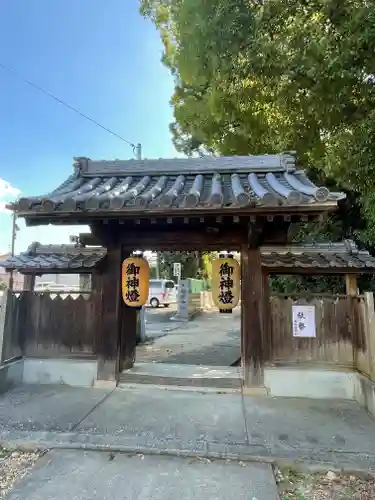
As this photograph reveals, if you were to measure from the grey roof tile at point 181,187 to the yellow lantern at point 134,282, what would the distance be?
126 cm

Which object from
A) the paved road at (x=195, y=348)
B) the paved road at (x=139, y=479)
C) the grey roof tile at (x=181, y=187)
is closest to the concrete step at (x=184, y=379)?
the paved road at (x=195, y=348)

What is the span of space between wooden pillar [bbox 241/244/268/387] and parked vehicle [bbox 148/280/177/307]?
809 inches

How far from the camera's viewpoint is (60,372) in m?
6.09

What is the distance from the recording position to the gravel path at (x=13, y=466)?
316 cm

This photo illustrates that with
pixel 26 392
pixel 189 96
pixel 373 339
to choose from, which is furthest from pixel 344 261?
pixel 189 96

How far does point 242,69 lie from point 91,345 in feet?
17.6

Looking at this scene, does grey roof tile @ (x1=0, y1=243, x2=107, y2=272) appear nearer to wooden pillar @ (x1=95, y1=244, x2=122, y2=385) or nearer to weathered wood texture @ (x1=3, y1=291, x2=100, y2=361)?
wooden pillar @ (x1=95, y1=244, x2=122, y2=385)

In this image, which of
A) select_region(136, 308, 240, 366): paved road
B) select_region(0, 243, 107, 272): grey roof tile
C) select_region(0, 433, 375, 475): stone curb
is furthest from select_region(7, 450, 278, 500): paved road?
Answer: select_region(136, 308, 240, 366): paved road

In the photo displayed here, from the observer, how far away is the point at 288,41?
5121mm

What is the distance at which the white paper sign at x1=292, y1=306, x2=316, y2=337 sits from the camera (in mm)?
5703

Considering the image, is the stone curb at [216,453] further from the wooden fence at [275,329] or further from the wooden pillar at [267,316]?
the wooden pillar at [267,316]

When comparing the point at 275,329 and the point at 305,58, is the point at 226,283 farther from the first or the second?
the point at 305,58

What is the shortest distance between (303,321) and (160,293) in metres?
20.9

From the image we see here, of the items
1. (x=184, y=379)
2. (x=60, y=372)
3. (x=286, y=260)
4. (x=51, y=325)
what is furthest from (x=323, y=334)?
(x=51, y=325)
